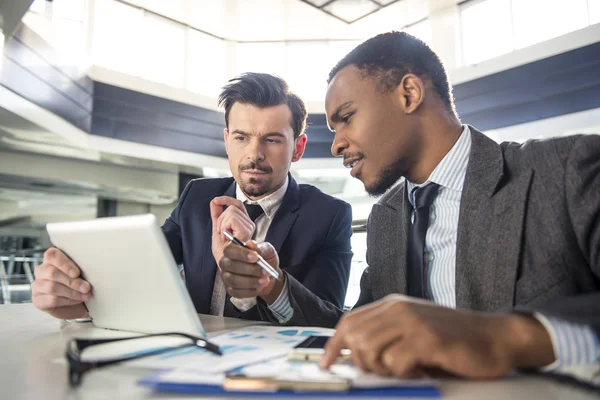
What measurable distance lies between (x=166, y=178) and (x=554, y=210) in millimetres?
7680

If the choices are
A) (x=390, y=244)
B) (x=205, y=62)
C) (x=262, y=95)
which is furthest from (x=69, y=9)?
(x=390, y=244)

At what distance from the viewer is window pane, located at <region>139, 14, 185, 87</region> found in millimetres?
6598

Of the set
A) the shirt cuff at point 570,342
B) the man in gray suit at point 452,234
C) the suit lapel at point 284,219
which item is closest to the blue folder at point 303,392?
the man in gray suit at point 452,234

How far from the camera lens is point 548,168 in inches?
43.3

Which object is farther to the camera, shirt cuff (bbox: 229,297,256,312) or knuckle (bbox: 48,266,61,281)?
shirt cuff (bbox: 229,297,256,312)

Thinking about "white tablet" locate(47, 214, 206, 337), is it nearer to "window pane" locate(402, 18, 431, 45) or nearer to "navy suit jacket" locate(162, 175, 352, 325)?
"navy suit jacket" locate(162, 175, 352, 325)

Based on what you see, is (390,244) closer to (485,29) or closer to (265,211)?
(265,211)

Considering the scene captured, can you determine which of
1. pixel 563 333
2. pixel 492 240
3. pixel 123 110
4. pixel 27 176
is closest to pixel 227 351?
pixel 563 333

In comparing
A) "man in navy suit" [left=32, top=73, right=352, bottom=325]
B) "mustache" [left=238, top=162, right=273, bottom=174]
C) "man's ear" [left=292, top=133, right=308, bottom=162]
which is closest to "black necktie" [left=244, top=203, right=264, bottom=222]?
"man in navy suit" [left=32, top=73, right=352, bottom=325]

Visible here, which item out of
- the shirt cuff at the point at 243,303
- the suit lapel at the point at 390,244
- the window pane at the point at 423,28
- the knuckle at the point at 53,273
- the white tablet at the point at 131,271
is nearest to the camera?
the white tablet at the point at 131,271

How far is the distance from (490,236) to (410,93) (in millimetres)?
566

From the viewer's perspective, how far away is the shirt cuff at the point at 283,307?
1.31 meters

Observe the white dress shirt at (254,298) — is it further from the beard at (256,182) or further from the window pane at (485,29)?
the window pane at (485,29)

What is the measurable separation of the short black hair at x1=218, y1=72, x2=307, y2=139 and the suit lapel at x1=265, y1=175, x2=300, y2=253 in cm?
31
